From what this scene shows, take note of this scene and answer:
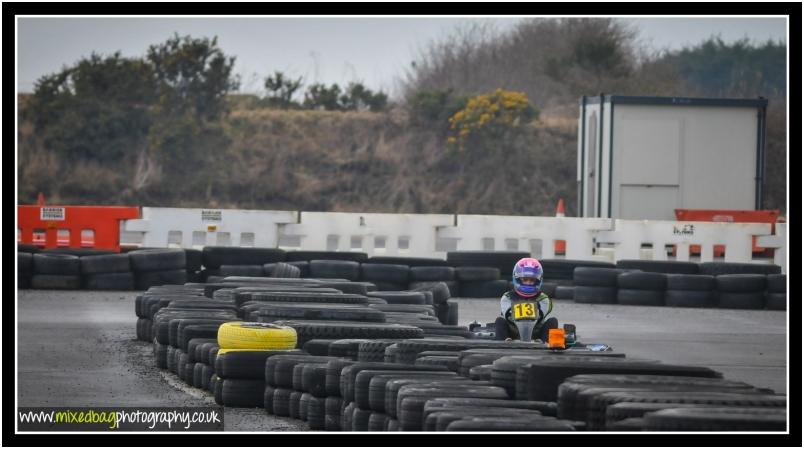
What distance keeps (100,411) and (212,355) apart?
102cm

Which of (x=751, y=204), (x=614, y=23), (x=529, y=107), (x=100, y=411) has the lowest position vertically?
(x=100, y=411)

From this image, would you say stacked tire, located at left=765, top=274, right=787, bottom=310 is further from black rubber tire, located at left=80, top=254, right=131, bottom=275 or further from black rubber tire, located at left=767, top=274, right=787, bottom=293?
black rubber tire, located at left=80, top=254, right=131, bottom=275

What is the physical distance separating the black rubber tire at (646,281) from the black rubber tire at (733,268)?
978mm

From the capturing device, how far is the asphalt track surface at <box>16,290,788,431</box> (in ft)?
32.3

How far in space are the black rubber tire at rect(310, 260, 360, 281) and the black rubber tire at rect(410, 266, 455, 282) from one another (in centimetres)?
73

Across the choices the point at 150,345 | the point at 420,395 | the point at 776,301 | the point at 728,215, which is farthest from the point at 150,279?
the point at 420,395

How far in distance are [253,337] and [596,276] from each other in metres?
9.10

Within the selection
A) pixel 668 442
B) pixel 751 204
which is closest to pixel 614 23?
pixel 751 204

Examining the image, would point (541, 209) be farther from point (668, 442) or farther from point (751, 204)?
point (668, 442)

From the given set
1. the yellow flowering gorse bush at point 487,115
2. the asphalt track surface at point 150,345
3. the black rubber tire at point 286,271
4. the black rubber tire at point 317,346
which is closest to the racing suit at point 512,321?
the black rubber tire at point 317,346

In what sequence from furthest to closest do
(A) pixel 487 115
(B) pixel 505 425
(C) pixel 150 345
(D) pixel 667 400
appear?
1. (A) pixel 487 115
2. (C) pixel 150 345
3. (D) pixel 667 400
4. (B) pixel 505 425

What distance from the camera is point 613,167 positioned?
24625 millimetres

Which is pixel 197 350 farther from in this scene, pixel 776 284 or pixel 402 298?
pixel 776 284

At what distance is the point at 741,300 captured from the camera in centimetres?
1805
